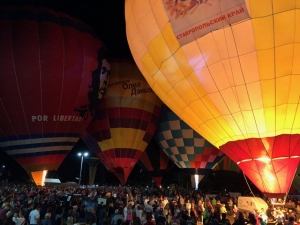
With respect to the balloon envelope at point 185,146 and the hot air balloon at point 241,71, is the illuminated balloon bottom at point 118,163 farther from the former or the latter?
the hot air balloon at point 241,71

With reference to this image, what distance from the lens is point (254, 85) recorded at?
5836 millimetres

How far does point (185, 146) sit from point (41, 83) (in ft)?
21.8

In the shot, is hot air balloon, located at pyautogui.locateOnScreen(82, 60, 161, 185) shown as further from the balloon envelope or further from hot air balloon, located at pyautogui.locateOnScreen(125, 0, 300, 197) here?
hot air balloon, located at pyautogui.locateOnScreen(125, 0, 300, 197)

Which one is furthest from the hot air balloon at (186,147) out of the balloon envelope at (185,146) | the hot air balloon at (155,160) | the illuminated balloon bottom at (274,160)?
the illuminated balloon bottom at (274,160)

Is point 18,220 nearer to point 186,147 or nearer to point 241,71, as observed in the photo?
point 241,71

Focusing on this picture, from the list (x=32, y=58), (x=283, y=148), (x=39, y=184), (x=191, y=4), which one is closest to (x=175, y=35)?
(x=191, y=4)

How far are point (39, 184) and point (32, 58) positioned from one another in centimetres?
419

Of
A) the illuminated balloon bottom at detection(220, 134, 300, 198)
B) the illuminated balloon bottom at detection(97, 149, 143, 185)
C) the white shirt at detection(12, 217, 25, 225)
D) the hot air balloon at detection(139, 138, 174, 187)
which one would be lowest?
the white shirt at detection(12, 217, 25, 225)

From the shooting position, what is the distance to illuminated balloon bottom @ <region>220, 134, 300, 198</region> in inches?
234

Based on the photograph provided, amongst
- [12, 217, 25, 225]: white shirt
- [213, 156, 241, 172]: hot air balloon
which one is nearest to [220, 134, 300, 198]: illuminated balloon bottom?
[12, 217, 25, 225]: white shirt

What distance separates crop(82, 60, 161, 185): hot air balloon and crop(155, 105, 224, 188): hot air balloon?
154 cm

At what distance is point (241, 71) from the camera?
5.79 metres

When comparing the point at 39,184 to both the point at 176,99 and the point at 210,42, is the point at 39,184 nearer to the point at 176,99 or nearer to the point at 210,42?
the point at 176,99

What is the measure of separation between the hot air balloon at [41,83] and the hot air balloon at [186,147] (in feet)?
14.7
